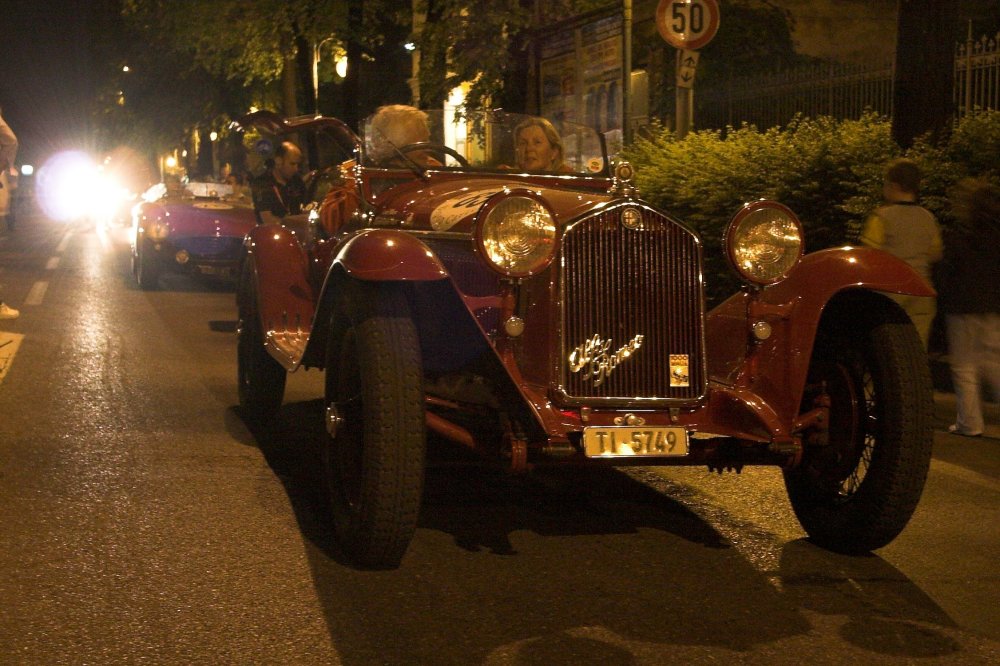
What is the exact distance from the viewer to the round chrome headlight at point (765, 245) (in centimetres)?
508

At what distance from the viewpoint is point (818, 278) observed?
5.18m

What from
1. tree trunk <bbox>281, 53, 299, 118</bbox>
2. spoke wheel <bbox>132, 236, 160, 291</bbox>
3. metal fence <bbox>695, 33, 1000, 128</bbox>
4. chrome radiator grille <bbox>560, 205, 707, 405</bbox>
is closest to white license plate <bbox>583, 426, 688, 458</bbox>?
chrome radiator grille <bbox>560, 205, 707, 405</bbox>

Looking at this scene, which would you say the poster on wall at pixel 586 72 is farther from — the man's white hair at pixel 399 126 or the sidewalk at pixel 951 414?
the man's white hair at pixel 399 126

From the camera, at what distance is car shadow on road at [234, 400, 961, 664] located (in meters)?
3.99

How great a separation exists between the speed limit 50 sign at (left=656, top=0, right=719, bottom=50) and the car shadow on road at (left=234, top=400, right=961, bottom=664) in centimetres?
641

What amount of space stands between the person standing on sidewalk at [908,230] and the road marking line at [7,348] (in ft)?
18.8

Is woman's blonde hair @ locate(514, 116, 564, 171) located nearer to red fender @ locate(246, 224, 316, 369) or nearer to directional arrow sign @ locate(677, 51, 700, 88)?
red fender @ locate(246, 224, 316, 369)

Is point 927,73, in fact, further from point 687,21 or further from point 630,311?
point 630,311

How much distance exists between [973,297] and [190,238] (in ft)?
34.2

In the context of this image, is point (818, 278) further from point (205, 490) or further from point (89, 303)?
point (89, 303)

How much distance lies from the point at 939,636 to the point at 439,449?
3.36 meters

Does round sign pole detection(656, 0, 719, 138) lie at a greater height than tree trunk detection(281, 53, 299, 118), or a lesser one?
lesser

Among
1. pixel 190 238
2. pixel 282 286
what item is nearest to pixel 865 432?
pixel 282 286

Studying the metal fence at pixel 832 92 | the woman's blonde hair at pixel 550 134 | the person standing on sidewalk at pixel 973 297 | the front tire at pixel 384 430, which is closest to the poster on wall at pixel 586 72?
the metal fence at pixel 832 92
